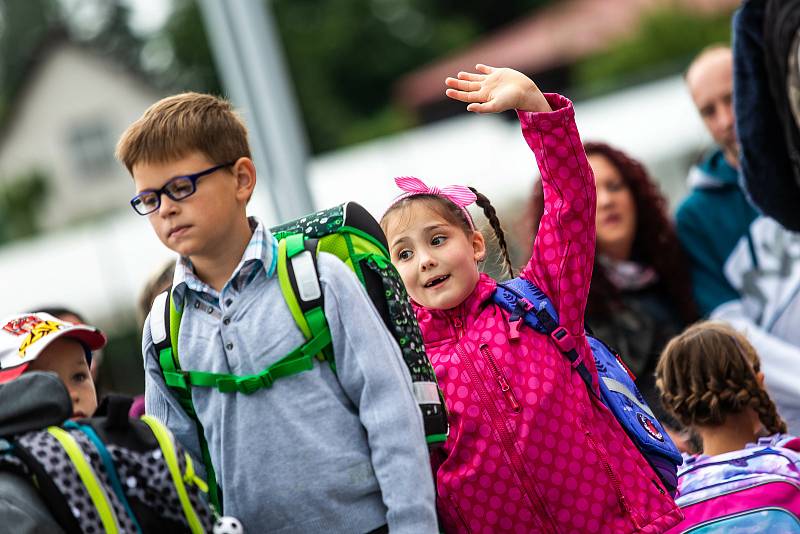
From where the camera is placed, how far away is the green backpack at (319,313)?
2.87m

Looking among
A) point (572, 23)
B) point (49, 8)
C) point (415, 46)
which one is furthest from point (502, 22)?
point (49, 8)

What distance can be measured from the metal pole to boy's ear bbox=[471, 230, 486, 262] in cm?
396

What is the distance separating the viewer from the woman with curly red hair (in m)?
5.16

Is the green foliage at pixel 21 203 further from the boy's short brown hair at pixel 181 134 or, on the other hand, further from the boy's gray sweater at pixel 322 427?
the boy's gray sweater at pixel 322 427

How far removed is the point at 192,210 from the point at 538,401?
3.29ft

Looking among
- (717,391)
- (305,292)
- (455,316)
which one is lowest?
(717,391)

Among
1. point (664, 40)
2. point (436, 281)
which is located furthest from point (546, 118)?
point (664, 40)

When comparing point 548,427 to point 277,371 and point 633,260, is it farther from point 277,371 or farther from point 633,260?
point 633,260

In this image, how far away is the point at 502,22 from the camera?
165 ft

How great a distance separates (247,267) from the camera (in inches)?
117

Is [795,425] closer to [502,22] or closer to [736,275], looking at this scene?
[736,275]

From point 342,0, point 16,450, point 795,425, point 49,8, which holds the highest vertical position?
point 49,8

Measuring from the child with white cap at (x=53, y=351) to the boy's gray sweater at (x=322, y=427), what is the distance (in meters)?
0.30

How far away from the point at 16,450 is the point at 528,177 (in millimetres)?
11463
